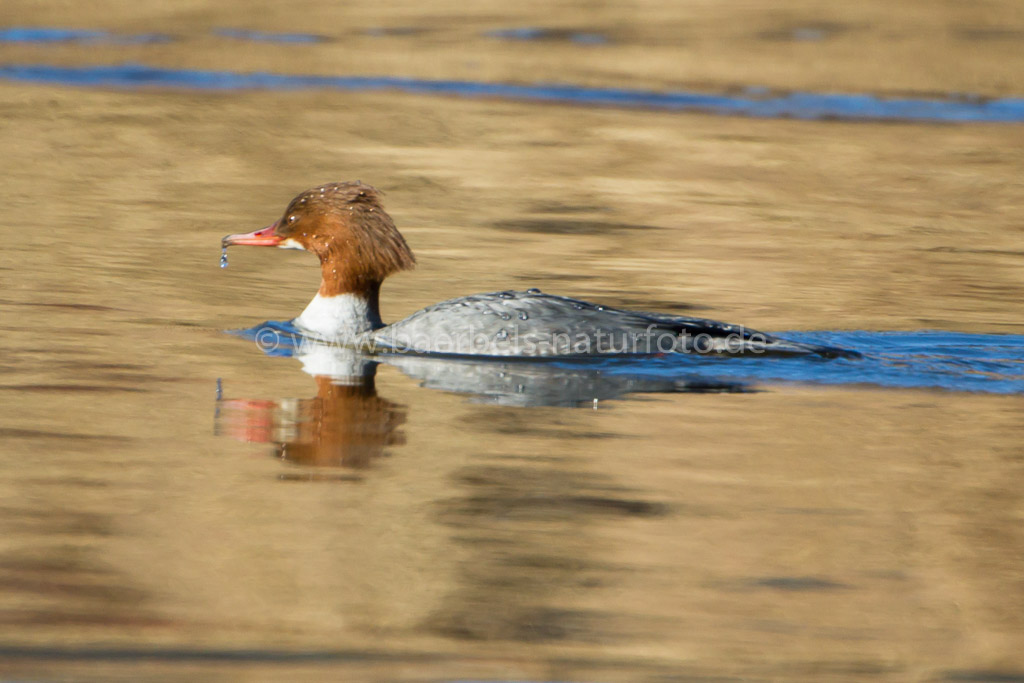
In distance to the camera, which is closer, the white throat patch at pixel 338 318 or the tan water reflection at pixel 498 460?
the tan water reflection at pixel 498 460

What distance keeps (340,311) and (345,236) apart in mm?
453

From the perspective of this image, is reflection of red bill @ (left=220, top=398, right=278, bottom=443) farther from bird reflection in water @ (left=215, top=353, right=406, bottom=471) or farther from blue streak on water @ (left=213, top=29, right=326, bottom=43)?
blue streak on water @ (left=213, top=29, right=326, bottom=43)

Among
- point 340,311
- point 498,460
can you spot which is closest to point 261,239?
point 340,311

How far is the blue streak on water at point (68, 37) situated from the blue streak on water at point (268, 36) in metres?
1.06

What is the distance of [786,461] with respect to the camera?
21.5 ft

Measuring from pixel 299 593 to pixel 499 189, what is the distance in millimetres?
9888

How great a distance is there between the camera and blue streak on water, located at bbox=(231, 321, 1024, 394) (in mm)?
8133

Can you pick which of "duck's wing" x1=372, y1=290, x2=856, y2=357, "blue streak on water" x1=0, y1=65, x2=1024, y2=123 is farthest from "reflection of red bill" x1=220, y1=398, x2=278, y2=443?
"blue streak on water" x1=0, y1=65, x2=1024, y2=123

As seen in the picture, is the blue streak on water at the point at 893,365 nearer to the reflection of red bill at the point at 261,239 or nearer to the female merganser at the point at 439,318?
the female merganser at the point at 439,318

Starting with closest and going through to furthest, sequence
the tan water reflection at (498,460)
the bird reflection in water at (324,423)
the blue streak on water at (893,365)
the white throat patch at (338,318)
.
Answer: the tan water reflection at (498,460), the bird reflection in water at (324,423), the blue streak on water at (893,365), the white throat patch at (338,318)

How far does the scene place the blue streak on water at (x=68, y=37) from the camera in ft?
73.3

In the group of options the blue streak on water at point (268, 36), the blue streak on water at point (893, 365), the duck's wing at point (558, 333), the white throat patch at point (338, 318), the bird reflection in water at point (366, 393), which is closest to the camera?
the bird reflection in water at point (366, 393)

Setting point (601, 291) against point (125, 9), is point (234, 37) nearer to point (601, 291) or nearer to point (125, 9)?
point (125, 9)

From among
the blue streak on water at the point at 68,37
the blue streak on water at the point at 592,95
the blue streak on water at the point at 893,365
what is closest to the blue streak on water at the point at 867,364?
the blue streak on water at the point at 893,365
